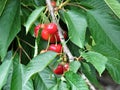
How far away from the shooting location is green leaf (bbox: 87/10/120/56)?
116 cm

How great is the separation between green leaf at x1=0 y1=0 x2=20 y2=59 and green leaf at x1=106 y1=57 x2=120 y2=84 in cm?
36

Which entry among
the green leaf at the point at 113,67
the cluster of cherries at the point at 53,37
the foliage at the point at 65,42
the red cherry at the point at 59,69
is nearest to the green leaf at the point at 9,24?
the foliage at the point at 65,42

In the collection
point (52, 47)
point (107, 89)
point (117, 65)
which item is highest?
point (52, 47)

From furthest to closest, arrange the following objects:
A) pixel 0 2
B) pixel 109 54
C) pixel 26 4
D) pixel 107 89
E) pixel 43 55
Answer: pixel 107 89 < pixel 26 4 < pixel 0 2 < pixel 109 54 < pixel 43 55

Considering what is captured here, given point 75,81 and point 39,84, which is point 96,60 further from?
point 39,84

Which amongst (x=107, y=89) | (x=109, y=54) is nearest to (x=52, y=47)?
(x=109, y=54)

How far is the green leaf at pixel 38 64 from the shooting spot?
94 centimetres

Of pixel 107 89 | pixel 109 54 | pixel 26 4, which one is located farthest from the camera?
pixel 107 89

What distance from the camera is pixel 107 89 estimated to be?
3871 mm

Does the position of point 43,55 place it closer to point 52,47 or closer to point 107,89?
point 52,47

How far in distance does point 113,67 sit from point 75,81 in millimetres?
186

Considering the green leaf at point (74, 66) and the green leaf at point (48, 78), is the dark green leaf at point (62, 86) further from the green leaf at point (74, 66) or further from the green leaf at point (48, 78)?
the green leaf at point (48, 78)

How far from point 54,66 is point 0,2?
347mm

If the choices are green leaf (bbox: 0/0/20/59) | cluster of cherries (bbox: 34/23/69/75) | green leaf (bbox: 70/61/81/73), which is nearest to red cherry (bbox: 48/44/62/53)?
cluster of cherries (bbox: 34/23/69/75)
